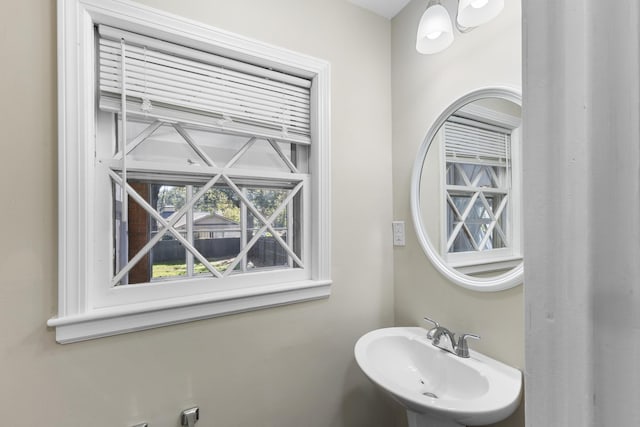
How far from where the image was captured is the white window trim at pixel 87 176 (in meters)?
0.85

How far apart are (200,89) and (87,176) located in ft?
1.62

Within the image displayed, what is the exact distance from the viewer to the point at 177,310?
1.00 m

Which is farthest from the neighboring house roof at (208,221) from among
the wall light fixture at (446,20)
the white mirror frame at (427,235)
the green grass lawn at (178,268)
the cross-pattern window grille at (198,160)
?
the wall light fixture at (446,20)

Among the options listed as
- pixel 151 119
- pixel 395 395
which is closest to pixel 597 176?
pixel 395 395

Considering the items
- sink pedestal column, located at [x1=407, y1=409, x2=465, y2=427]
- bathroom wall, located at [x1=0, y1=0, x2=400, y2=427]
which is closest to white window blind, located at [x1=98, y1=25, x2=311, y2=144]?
bathroom wall, located at [x1=0, y1=0, x2=400, y2=427]

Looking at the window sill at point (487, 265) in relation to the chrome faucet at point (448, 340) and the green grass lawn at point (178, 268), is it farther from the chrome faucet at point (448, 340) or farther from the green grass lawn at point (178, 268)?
the green grass lawn at point (178, 268)

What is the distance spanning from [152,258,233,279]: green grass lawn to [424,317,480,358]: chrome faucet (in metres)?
0.88

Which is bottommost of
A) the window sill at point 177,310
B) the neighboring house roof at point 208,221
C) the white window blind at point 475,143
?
the window sill at point 177,310

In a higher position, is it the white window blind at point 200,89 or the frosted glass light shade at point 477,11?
the frosted glass light shade at point 477,11

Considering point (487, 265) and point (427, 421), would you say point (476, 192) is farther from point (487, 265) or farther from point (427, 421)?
point (427, 421)

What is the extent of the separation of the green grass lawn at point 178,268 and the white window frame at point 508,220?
0.96 metres

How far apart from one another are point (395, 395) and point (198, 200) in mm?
983

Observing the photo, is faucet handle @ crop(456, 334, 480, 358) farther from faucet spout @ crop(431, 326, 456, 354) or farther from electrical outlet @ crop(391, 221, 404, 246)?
electrical outlet @ crop(391, 221, 404, 246)

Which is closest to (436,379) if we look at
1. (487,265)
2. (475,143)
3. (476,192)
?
(487,265)
